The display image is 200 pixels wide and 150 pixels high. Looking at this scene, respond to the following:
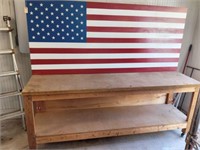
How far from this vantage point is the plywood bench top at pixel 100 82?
5.67ft

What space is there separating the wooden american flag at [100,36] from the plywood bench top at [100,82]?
0.43 feet

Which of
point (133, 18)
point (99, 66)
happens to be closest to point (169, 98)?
point (99, 66)

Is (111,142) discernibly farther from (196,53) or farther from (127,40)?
(196,53)

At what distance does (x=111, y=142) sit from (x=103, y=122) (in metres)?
0.28

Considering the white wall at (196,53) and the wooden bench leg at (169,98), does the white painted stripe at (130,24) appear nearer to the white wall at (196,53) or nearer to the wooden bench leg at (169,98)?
the white wall at (196,53)

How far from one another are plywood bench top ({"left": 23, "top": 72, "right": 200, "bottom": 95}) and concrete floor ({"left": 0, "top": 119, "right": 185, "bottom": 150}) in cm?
74

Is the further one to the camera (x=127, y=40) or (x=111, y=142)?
(x=127, y=40)

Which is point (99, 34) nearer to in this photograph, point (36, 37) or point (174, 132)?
point (36, 37)

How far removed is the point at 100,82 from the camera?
1948 millimetres

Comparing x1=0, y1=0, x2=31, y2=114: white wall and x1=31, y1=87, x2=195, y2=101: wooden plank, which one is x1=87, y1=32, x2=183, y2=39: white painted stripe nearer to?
x1=31, y1=87, x2=195, y2=101: wooden plank

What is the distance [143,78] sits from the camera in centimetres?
215

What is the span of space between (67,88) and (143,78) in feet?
3.24

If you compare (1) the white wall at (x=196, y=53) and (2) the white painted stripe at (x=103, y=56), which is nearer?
(2) the white painted stripe at (x=103, y=56)

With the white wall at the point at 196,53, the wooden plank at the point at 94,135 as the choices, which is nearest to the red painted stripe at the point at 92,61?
the white wall at the point at 196,53
